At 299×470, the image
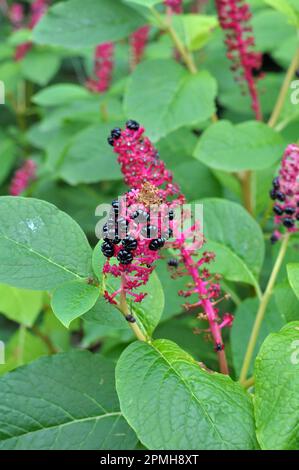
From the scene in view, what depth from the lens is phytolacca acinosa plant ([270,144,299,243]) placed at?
1535mm

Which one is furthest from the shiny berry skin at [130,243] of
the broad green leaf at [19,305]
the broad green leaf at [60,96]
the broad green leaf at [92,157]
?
the broad green leaf at [60,96]

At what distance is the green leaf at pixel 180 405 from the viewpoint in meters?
1.19

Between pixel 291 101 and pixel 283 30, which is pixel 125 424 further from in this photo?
pixel 283 30

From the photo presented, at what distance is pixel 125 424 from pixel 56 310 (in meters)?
0.45

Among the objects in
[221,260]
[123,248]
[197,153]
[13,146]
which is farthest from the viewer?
[13,146]

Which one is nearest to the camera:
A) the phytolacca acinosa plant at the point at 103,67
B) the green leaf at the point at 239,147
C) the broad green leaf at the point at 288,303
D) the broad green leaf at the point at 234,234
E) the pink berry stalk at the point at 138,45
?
the broad green leaf at the point at 288,303

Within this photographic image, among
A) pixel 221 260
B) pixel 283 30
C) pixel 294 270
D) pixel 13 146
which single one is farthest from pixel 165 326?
pixel 13 146

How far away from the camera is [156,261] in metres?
2.05

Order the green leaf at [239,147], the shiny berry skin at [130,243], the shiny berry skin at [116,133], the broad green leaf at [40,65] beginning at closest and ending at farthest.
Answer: the shiny berry skin at [130,243] < the shiny berry skin at [116,133] < the green leaf at [239,147] < the broad green leaf at [40,65]

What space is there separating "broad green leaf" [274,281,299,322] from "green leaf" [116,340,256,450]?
306 millimetres

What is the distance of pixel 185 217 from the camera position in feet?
4.66

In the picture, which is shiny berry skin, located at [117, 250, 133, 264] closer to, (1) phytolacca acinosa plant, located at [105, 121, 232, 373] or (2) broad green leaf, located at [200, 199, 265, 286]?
(1) phytolacca acinosa plant, located at [105, 121, 232, 373]

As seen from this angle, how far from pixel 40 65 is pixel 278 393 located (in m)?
2.80

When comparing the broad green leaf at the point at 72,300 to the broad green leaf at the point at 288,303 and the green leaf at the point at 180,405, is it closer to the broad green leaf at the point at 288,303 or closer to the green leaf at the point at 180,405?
the green leaf at the point at 180,405
